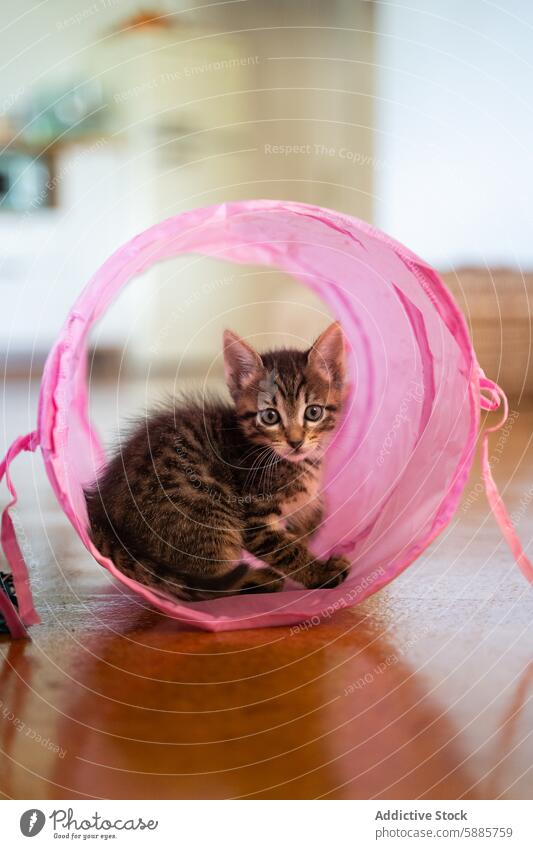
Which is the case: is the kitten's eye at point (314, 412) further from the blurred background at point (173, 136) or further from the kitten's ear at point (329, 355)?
the blurred background at point (173, 136)

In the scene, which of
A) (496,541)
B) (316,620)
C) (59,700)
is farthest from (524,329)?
(59,700)

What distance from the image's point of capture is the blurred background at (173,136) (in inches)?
195

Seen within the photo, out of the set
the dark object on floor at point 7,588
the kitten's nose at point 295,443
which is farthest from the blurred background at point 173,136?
the dark object on floor at point 7,588

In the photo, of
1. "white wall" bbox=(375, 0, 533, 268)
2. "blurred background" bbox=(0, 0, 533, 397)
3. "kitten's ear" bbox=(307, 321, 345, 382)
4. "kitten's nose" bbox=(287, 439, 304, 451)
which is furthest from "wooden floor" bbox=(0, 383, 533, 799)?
"blurred background" bbox=(0, 0, 533, 397)

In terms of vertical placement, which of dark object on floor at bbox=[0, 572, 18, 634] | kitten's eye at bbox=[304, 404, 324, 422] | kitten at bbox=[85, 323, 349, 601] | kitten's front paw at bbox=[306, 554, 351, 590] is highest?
kitten's eye at bbox=[304, 404, 324, 422]

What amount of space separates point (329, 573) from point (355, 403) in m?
0.43

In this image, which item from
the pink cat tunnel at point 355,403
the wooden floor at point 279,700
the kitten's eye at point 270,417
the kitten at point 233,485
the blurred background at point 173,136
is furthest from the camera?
the blurred background at point 173,136

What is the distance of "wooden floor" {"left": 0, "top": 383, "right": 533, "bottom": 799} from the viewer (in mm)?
993

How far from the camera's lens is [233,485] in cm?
160

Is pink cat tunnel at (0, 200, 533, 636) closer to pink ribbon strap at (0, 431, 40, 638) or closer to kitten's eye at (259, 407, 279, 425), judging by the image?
pink ribbon strap at (0, 431, 40, 638)

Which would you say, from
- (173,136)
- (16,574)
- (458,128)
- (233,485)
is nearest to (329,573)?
(233,485)

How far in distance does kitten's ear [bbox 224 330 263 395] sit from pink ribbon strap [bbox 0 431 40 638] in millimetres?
396

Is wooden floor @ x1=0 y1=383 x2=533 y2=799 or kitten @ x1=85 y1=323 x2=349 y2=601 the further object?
kitten @ x1=85 y1=323 x2=349 y2=601
